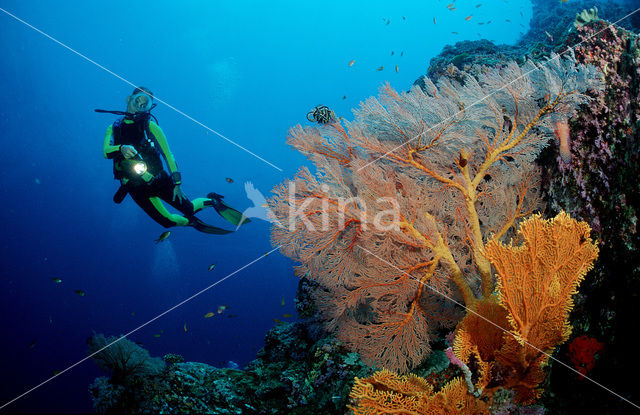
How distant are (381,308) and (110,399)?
360 centimetres

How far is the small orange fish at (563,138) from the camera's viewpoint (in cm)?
317

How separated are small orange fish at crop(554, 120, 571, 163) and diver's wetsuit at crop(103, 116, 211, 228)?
29.6 feet

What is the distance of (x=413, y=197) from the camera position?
2988 millimetres

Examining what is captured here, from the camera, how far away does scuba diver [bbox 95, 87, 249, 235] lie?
7.96 meters

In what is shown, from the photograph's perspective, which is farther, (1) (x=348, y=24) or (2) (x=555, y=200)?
(1) (x=348, y=24)

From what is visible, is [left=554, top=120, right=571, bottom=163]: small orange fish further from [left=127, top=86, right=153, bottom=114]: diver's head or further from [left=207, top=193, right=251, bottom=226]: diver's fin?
[left=207, top=193, right=251, bottom=226]: diver's fin

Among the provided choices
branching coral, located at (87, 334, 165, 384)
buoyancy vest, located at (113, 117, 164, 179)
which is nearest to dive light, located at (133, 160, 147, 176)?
buoyancy vest, located at (113, 117, 164, 179)

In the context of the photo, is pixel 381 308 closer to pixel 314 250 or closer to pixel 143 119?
pixel 314 250

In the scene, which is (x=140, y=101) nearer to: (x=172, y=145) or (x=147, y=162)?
(x=147, y=162)

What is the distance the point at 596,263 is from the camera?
9.59 ft

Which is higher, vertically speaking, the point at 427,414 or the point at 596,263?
the point at 596,263

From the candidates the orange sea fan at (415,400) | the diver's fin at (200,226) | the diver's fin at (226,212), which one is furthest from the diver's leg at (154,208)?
the orange sea fan at (415,400)

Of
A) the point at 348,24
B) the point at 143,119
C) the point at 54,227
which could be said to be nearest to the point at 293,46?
the point at 348,24

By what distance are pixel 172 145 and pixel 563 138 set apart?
204 ft
